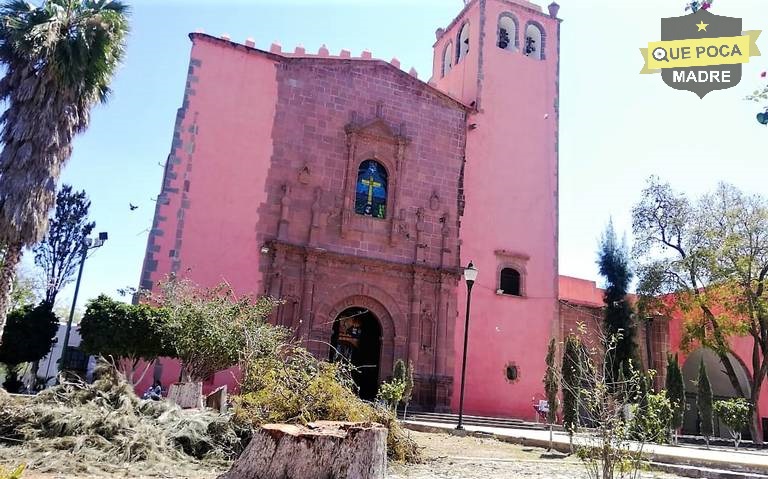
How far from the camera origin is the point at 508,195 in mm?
22766

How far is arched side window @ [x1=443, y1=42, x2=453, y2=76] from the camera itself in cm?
2655

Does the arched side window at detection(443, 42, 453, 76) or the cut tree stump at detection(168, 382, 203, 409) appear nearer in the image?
the cut tree stump at detection(168, 382, 203, 409)

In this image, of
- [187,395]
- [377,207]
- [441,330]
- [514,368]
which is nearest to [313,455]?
[187,395]

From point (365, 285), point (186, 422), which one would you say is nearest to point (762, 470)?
point (186, 422)

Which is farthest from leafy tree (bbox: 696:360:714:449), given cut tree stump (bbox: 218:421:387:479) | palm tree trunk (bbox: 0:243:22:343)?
palm tree trunk (bbox: 0:243:22:343)

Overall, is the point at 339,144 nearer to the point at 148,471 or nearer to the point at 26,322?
the point at 26,322

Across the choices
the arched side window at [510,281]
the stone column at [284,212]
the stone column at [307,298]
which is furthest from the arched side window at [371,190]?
the arched side window at [510,281]

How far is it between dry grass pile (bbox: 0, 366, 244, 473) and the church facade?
890 centimetres

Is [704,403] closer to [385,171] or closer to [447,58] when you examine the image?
[385,171]

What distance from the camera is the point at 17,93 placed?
12.9m

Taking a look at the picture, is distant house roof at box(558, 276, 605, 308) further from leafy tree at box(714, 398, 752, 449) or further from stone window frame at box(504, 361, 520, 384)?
leafy tree at box(714, 398, 752, 449)

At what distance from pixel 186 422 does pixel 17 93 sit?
9.07 metres

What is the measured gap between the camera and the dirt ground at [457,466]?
638 cm

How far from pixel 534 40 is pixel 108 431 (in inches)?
902
